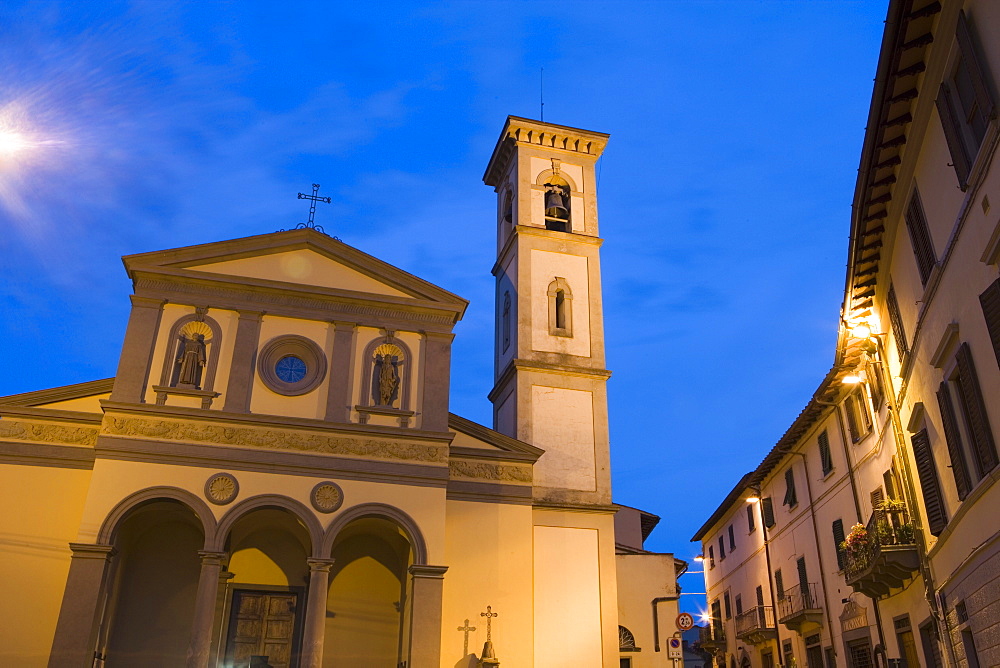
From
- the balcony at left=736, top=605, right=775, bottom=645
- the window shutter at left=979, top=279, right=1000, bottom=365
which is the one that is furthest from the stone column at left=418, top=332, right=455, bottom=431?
the balcony at left=736, top=605, right=775, bottom=645

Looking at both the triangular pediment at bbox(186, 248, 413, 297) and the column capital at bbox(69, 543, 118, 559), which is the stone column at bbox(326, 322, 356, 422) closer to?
the triangular pediment at bbox(186, 248, 413, 297)

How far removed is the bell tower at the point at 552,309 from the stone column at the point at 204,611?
343 inches

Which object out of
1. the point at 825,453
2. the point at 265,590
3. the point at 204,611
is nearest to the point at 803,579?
the point at 825,453

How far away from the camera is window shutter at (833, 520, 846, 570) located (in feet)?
72.7

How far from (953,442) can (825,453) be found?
39.5 ft

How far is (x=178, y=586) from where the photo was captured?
1884 cm

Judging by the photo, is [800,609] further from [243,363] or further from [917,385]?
[243,363]

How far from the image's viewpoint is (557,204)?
27141 mm

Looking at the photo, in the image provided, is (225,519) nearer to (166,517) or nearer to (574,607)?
(166,517)

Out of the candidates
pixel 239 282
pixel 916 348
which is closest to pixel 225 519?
pixel 239 282

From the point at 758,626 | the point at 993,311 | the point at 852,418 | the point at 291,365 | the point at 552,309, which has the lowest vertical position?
the point at 758,626

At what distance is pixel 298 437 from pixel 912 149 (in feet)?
42.6

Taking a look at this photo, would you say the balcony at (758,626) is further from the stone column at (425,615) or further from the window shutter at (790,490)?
the stone column at (425,615)

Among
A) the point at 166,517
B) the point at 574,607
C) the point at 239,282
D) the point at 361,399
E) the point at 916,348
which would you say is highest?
the point at 239,282
